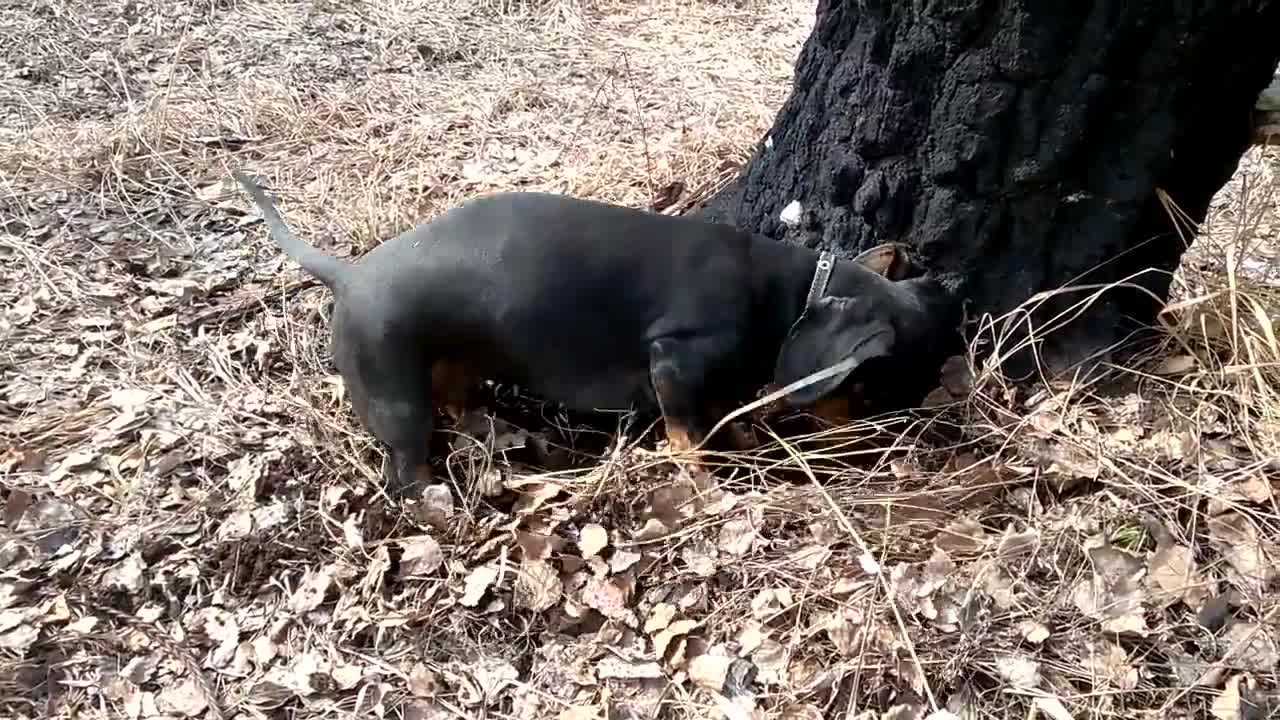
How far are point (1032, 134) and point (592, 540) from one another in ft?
5.45

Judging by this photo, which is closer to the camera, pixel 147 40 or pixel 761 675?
pixel 761 675

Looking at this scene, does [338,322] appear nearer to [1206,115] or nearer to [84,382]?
[84,382]

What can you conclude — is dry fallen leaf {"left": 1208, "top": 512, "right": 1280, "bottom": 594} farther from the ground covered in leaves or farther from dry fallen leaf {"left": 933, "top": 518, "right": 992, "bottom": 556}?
dry fallen leaf {"left": 933, "top": 518, "right": 992, "bottom": 556}

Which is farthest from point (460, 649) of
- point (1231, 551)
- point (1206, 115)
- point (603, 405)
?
point (1206, 115)

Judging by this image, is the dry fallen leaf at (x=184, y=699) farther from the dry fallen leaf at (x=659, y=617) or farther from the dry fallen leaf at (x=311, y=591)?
the dry fallen leaf at (x=659, y=617)

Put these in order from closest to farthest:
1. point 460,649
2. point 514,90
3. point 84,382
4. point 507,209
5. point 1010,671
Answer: point 1010,671, point 460,649, point 507,209, point 84,382, point 514,90

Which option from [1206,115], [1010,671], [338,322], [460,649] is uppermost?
[1206,115]

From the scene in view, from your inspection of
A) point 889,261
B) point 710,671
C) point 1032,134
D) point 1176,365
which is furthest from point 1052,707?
point 1032,134

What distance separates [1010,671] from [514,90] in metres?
4.04

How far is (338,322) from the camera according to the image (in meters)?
2.77

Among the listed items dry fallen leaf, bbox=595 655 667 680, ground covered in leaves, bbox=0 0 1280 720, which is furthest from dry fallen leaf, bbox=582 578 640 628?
dry fallen leaf, bbox=595 655 667 680

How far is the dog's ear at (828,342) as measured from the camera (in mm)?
2738

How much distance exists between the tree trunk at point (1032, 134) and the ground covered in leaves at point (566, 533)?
0.90 ft

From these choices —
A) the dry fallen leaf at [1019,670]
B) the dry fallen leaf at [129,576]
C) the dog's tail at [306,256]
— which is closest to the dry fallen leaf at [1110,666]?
the dry fallen leaf at [1019,670]
